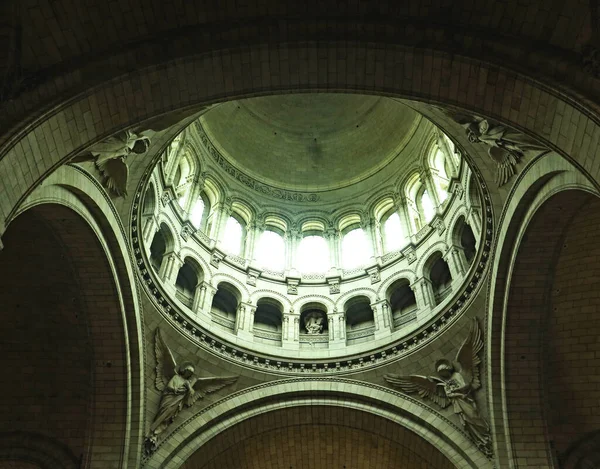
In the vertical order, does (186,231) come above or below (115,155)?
above

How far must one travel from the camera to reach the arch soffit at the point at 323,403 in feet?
52.4

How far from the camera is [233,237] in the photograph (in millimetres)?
22656

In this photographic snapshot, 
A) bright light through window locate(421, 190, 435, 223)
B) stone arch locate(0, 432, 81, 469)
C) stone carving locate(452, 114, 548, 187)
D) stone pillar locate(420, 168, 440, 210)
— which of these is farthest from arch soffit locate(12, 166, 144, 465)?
bright light through window locate(421, 190, 435, 223)

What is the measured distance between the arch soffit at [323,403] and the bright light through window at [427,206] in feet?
21.3

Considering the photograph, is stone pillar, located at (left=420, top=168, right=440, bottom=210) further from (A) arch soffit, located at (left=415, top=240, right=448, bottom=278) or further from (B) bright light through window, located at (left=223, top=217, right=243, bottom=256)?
(B) bright light through window, located at (left=223, top=217, right=243, bottom=256)

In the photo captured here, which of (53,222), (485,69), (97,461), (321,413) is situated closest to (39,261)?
(53,222)

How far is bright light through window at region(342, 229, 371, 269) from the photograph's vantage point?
22469 mm

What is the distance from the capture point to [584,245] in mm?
13977

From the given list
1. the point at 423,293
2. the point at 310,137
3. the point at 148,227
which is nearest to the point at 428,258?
the point at 423,293

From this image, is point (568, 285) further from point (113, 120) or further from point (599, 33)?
point (113, 120)

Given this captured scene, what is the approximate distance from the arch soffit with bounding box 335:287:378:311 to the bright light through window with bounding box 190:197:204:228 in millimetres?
5585

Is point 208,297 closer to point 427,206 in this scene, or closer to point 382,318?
point 382,318

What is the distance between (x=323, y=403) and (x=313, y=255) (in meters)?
7.02

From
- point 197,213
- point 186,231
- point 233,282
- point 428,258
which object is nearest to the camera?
point 428,258
